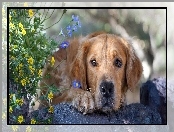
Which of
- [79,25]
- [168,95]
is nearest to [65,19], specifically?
[79,25]

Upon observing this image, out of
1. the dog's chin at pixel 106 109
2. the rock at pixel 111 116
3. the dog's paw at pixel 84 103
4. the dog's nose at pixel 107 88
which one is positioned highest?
the dog's nose at pixel 107 88

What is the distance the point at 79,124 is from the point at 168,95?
0.99m

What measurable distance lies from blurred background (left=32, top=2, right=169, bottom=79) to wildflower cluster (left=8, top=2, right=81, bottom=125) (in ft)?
0.27

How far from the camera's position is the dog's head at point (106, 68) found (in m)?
7.97

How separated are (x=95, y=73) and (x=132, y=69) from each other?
0.41 meters

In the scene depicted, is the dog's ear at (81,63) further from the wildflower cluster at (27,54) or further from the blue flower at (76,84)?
the wildflower cluster at (27,54)

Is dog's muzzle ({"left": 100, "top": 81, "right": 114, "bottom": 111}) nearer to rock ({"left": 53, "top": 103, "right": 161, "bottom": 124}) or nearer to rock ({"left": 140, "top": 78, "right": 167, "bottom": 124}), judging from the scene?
rock ({"left": 53, "top": 103, "right": 161, "bottom": 124})

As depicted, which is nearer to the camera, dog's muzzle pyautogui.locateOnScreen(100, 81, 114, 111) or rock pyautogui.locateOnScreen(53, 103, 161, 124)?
dog's muzzle pyautogui.locateOnScreen(100, 81, 114, 111)

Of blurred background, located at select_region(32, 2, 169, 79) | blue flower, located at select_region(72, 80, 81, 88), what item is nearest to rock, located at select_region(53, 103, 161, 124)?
blue flower, located at select_region(72, 80, 81, 88)

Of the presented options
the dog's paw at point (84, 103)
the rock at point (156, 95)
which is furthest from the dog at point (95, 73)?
the rock at point (156, 95)

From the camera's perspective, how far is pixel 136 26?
8.14m

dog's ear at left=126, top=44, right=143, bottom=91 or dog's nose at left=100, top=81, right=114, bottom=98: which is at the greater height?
dog's ear at left=126, top=44, right=143, bottom=91

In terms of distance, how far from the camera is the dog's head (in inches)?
314

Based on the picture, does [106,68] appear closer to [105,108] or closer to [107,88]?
[107,88]
